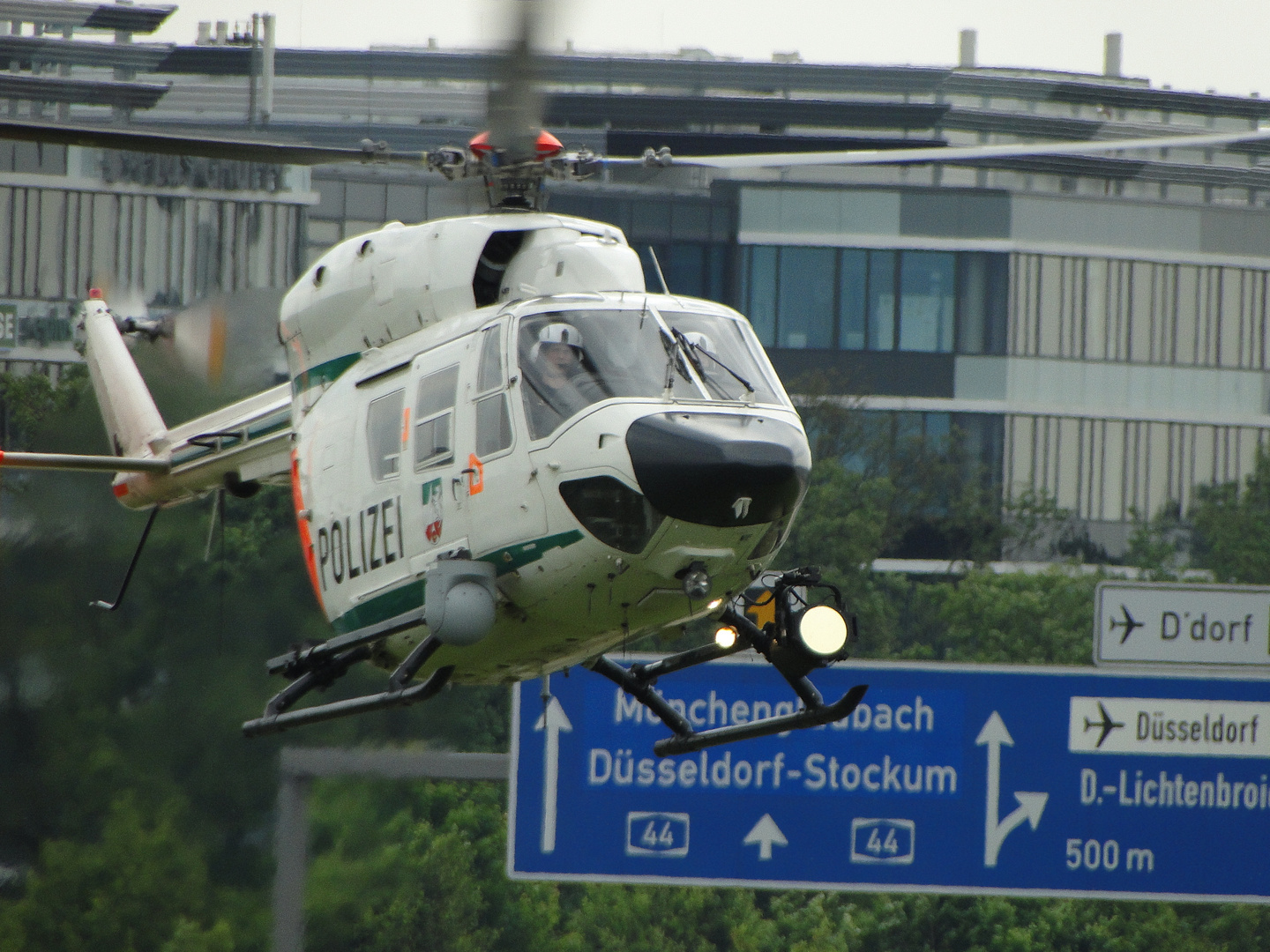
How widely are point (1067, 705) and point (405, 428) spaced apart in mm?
6547

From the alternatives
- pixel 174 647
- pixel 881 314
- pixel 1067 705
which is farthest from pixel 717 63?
pixel 1067 705

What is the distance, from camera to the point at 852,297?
7206 centimetres

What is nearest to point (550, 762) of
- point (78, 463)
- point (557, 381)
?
point (78, 463)

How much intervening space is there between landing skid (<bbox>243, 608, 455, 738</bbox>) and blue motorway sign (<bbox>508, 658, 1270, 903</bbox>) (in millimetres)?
2697

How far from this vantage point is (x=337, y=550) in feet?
41.8

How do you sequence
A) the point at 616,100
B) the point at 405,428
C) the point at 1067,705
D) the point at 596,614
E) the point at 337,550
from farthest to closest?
the point at 616,100
the point at 1067,705
the point at 337,550
the point at 405,428
the point at 596,614

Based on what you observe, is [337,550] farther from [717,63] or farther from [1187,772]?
[717,63]

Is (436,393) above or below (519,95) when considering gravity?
below

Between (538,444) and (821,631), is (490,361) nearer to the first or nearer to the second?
(538,444)

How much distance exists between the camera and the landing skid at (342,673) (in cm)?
1143

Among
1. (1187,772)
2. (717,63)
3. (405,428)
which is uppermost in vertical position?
(717,63)

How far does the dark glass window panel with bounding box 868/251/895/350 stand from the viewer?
71.9 metres

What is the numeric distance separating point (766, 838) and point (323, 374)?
16.9 feet

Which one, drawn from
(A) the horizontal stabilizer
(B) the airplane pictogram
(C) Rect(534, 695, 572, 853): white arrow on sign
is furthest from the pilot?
(B) the airplane pictogram
